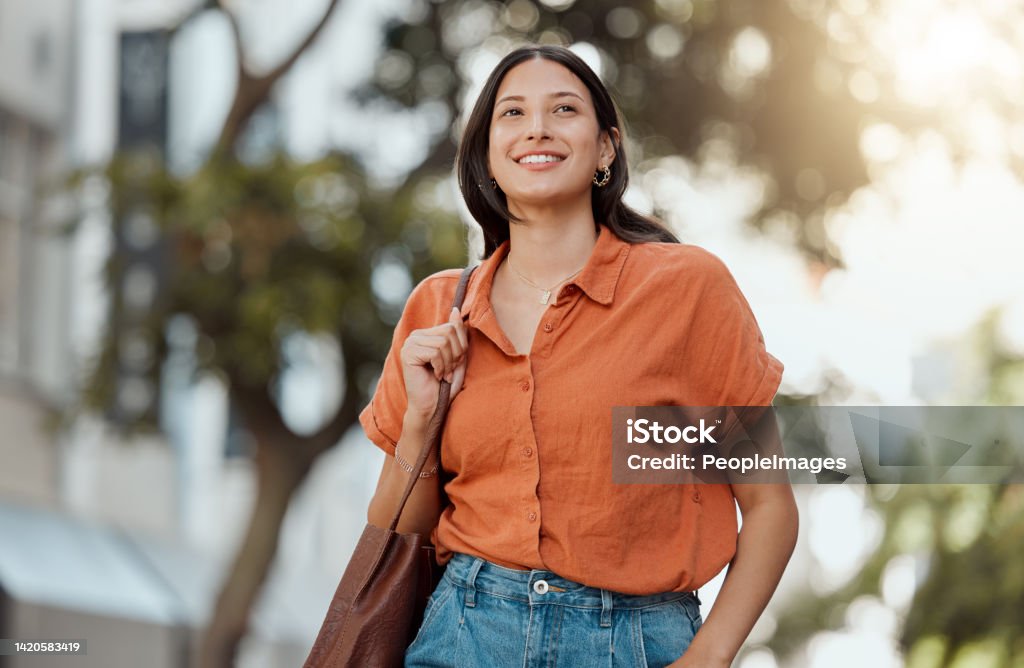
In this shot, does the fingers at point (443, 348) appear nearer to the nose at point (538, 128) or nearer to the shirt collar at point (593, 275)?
the shirt collar at point (593, 275)

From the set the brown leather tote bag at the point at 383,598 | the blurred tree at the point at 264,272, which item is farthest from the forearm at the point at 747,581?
the blurred tree at the point at 264,272

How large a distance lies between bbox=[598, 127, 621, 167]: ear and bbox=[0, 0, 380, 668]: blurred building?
7759 millimetres

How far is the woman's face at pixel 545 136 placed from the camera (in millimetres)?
2670

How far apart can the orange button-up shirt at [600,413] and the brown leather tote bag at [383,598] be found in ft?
0.15

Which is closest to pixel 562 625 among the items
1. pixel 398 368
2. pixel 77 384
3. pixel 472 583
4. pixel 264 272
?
pixel 472 583

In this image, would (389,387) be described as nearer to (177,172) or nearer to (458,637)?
(458,637)

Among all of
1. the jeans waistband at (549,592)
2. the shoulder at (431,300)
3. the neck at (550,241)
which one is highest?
the neck at (550,241)

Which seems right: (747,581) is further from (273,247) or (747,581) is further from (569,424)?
(273,247)

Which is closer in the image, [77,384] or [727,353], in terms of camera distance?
[727,353]

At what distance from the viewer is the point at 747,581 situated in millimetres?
2453

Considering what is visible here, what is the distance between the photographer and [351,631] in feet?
8.43

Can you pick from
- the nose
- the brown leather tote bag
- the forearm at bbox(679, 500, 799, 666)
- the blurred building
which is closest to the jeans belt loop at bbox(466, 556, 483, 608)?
the brown leather tote bag

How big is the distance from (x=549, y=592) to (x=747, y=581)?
0.34 metres

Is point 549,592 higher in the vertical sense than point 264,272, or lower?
lower
